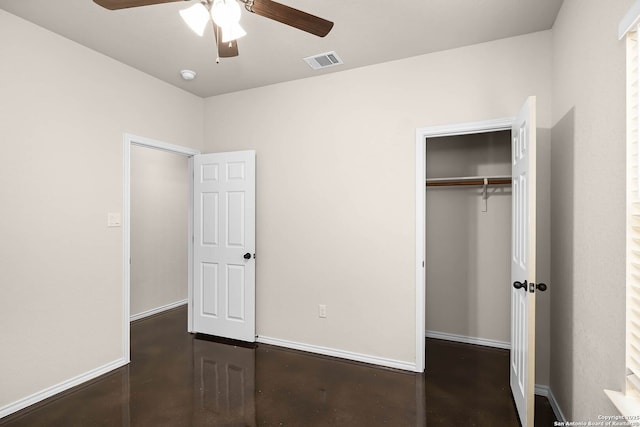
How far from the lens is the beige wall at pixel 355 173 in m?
2.80

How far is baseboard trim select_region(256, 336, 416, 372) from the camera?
304 centimetres

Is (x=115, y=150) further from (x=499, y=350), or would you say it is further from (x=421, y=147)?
(x=499, y=350)

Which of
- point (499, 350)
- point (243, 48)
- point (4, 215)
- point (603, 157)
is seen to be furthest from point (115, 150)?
point (499, 350)

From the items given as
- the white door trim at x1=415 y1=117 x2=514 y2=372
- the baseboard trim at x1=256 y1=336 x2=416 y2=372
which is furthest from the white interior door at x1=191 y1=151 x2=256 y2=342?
the white door trim at x1=415 y1=117 x2=514 y2=372

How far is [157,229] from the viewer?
4.73 meters

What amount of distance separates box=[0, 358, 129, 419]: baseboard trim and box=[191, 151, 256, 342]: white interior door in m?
0.96

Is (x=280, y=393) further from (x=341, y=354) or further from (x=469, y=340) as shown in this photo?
(x=469, y=340)

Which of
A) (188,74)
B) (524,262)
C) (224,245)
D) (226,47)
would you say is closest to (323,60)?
(188,74)

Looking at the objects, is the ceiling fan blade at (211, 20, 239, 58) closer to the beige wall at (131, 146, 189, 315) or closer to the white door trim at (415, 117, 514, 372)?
the white door trim at (415, 117, 514, 372)

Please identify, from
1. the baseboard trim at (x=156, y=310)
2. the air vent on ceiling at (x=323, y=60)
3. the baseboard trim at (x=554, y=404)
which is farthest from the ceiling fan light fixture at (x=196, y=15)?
the baseboard trim at (x=156, y=310)

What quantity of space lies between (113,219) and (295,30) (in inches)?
88.1

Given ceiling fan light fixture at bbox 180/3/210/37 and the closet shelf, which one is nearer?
ceiling fan light fixture at bbox 180/3/210/37

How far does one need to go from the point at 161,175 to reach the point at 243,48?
2.62 metres

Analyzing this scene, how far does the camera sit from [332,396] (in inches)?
102
